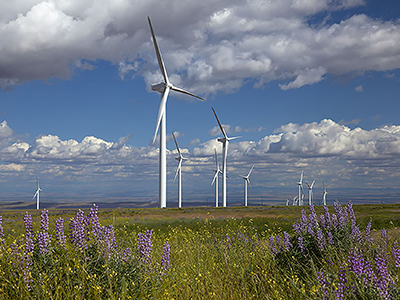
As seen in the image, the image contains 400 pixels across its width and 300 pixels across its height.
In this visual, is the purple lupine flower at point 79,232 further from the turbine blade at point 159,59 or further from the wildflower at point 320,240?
the turbine blade at point 159,59

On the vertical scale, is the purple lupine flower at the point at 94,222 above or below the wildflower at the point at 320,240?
above

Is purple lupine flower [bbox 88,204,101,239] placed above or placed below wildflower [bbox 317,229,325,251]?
above

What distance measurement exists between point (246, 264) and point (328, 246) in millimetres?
2312

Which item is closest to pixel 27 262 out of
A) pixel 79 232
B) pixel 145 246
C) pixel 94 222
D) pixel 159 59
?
pixel 79 232

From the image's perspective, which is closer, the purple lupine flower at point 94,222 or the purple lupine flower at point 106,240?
the purple lupine flower at point 106,240

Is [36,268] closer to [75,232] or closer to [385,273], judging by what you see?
[75,232]

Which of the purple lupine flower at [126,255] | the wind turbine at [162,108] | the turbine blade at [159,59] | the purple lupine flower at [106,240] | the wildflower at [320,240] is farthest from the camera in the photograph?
the wind turbine at [162,108]

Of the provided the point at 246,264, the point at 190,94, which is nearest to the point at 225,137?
the point at 190,94

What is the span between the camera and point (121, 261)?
24.9ft

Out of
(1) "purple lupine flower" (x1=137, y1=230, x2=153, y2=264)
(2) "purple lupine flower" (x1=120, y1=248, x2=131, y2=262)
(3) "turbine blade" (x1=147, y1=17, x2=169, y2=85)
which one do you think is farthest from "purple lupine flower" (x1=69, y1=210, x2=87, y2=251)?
(3) "turbine blade" (x1=147, y1=17, x2=169, y2=85)

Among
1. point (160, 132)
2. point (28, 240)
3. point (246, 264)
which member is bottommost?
point (246, 264)

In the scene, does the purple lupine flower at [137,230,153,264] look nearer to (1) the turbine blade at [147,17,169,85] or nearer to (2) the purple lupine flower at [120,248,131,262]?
(2) the purple lupine flower at [120,248,131,262]

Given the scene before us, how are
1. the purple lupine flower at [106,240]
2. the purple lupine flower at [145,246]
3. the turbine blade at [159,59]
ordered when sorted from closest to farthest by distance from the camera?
the purple lupine flower at [106,240], the purple lupine flower at [145,246], the turbine blade at [159,59]

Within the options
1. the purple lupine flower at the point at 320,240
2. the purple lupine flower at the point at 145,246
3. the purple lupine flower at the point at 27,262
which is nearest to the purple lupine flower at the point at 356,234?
the purple lupine flower at the point at 320,240
